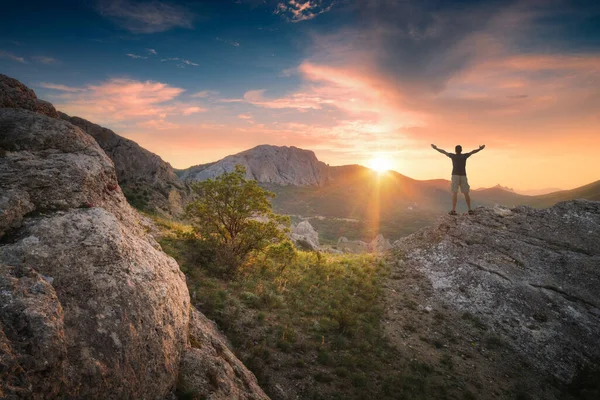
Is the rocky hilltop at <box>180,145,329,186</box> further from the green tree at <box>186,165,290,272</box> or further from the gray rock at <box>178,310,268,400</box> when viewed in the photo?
the gray rock at <box>178,310,268,400</box>

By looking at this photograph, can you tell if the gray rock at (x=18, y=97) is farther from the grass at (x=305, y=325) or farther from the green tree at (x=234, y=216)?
the grass at (x=305, y=325)

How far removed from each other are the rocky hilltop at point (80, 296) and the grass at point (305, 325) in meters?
2.39

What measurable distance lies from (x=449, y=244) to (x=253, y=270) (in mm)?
12424

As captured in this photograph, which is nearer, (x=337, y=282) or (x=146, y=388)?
(x=146, y=388)

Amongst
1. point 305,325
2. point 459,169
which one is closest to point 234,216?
point 305,325

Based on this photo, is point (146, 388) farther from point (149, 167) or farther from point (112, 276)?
point (149, 167)

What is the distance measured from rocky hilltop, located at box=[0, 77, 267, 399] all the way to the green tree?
21.3ft

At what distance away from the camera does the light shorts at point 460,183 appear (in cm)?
1616

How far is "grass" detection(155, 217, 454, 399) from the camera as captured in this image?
7980mm

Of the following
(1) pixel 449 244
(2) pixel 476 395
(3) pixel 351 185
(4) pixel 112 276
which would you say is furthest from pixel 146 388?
(3) pixel 351 185

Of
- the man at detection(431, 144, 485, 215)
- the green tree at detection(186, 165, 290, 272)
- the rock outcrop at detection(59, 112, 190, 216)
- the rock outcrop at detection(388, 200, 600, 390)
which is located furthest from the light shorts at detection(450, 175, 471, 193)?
the rock outcrop at detection(59, 112, 190, 216)

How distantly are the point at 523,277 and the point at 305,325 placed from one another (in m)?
11.8

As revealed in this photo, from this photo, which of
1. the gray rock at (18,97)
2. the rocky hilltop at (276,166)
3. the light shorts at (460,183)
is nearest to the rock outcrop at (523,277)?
the light shorts at (460,183)

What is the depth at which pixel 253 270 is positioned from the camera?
543 inches
